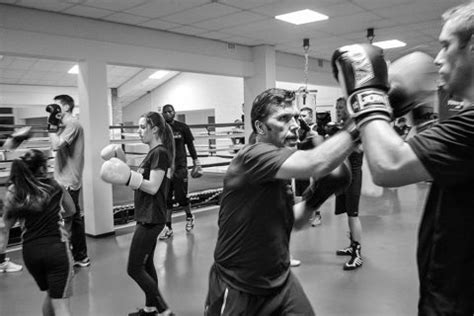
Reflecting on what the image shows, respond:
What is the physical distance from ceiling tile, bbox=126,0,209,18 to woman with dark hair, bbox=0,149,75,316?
284 centimetres

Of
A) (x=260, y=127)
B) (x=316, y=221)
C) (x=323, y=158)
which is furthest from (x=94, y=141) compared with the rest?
(x=323, y=158)

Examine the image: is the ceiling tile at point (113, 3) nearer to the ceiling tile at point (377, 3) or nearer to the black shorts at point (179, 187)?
the black shorts at point (179, 187)

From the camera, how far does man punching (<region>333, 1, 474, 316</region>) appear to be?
0.90 metres

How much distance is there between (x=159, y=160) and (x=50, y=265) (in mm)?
890

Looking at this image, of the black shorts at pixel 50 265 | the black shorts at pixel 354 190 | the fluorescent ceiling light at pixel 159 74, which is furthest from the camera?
the fluorescent ceiling light at pixel 159 74

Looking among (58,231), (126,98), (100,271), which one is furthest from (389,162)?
(126,98)

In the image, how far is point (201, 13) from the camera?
5.01m

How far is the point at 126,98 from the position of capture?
1361cm

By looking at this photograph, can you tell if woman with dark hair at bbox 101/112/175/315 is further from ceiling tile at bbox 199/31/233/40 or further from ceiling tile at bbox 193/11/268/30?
ceiling tile at bbox 199/31/233/40

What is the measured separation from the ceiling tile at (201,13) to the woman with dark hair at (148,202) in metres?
2.44

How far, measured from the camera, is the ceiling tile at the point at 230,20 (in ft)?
17.0

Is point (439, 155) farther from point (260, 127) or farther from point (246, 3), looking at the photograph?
point (246, 3)

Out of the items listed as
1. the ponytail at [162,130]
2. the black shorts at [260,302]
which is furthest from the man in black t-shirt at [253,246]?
the ponytail at [162,130]

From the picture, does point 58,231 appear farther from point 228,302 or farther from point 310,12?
point 310,12
